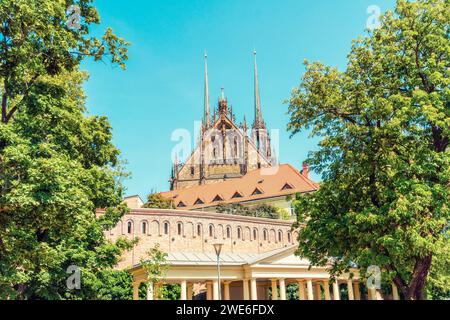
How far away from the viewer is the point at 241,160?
116 m

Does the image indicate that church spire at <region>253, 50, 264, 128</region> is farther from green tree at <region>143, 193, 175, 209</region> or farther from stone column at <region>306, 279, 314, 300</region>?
stone column at <region>306, 279, 314, 300</region>

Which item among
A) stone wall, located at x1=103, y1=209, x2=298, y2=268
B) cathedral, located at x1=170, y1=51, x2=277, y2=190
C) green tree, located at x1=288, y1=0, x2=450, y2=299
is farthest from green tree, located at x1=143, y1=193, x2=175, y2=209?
green tree, located at x1=288, y1=0, x2=450, y2=299

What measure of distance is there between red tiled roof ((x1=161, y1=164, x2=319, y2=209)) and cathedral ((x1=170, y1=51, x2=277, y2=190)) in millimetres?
14726

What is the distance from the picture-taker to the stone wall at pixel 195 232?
54.8 meters

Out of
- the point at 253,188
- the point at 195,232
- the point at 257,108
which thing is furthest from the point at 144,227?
the point at 257,108

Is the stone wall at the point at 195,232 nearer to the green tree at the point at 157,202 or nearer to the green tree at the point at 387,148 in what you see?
the green tree at the point at 157,202

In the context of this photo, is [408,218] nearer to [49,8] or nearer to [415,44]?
[415,44]

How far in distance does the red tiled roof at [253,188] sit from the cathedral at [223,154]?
1473cm

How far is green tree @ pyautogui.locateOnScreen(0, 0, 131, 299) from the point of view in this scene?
49.3 feet

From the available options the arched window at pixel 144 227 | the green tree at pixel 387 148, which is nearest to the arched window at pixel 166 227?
the arched window at pixel 144 227

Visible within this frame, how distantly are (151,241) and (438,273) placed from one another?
31153 millimetres

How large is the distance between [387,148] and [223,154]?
101 meters

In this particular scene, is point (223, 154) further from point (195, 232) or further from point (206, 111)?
point (195, 232)
